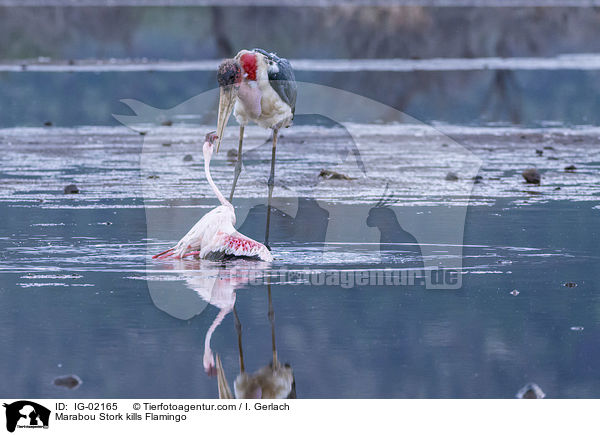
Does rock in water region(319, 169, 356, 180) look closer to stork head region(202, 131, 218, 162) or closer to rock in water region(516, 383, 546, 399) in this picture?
stork head region(202, 131, 218, 162)

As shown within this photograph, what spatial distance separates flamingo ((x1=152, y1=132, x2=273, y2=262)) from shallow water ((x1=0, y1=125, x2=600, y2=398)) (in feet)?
0.36

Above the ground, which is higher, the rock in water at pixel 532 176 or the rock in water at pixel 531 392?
the rock in water at pixel 532 176

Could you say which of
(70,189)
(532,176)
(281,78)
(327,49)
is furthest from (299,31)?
(281,78)

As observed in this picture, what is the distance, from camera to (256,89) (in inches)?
376

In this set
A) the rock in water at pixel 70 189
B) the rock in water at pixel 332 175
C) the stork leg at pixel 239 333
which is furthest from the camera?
the rock in water at pixel 332 175

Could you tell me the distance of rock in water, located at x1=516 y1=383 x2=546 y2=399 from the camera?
17.8 feet

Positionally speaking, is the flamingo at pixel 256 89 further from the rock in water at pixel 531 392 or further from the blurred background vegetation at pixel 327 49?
the blurred background vegetation at pixel 327 49

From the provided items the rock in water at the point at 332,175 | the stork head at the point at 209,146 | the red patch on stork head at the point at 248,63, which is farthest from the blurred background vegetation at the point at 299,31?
the stork head at the point at 209,146

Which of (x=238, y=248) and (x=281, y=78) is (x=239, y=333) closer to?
(x=238, y=248)

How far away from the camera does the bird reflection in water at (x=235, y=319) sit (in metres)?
5.57

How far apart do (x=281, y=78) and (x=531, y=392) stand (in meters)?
4.71

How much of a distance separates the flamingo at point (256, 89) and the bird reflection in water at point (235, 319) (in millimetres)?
1071

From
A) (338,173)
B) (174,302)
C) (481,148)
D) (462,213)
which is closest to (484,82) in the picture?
(481,148)
